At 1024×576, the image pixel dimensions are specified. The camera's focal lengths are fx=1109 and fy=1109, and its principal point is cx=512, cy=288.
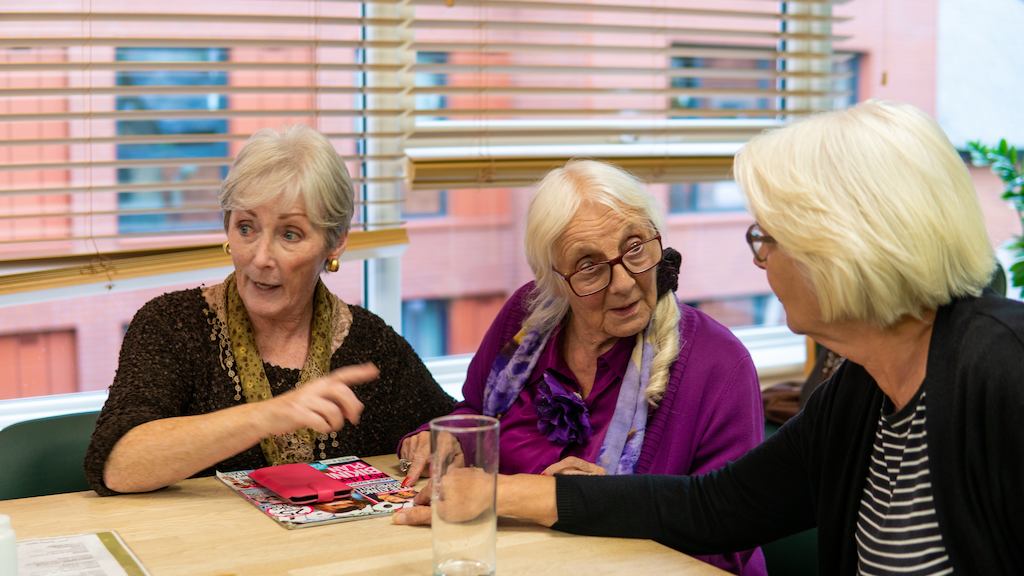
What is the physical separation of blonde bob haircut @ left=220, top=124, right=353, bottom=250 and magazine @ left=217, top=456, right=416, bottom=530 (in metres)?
0.50

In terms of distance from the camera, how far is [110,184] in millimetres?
2785

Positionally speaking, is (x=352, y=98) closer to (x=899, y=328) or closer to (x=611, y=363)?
(x=611, y=363)

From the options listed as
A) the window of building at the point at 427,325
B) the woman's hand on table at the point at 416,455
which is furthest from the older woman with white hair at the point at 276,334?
the window of building at the point at 427,325

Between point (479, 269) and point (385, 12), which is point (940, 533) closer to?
point (385, 12)

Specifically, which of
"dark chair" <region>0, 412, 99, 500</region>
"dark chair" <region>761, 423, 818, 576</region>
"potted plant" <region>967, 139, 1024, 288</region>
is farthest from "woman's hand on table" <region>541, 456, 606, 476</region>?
"potted plant" <region>967, 139, 1024, 288</region>

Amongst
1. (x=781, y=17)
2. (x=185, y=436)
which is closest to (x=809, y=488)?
(x=185, y=436)

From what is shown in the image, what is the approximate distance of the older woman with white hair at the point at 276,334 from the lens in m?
2.11

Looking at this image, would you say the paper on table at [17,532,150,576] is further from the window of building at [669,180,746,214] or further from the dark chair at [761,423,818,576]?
the window of building at [669,180,746,214]

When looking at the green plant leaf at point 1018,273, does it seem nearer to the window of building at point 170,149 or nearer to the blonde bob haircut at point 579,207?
the blonde bob haircut at point 579,207

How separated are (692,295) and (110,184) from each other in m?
2.25

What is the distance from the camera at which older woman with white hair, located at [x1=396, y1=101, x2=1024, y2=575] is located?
1329 mm

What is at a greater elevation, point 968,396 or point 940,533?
point 968,396

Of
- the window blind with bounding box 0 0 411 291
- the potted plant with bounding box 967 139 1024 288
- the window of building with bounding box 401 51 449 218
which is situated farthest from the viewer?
the potted plant with bounding box 967 139 1024 288

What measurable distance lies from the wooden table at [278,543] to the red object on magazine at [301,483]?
66 millimetres
